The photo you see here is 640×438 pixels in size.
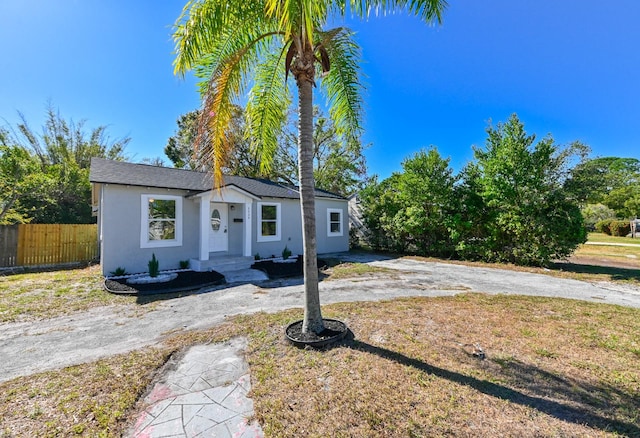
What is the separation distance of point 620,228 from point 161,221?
39854 mm

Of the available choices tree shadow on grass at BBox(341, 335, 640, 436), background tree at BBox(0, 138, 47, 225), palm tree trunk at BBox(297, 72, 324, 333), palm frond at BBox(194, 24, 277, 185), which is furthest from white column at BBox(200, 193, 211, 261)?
background tree at BBox(0, 138, 47, 225)

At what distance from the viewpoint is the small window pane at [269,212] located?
1174 cm

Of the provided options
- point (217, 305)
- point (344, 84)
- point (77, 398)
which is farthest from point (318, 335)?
point (344, 84)

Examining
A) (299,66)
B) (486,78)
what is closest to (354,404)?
(299,66)

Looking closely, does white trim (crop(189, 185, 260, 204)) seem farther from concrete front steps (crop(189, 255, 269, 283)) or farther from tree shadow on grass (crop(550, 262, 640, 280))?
tree shadow on grass (crop(550, 262, 640, 280))

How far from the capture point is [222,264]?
9.40 metres

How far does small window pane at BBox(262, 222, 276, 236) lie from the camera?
11672 millimetres

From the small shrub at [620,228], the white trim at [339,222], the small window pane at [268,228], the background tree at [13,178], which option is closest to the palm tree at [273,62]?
the small window pane at [268,228]

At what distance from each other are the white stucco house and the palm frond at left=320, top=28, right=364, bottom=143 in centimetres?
383

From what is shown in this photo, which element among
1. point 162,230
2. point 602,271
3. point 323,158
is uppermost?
point 323,158

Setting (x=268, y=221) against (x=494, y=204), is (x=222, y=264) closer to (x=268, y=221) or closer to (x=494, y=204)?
(x=268, y=221)

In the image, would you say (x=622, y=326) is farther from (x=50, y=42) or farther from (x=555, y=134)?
(x=50, y=42)

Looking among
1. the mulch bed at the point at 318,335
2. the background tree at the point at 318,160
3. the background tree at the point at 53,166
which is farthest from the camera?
the background tree at the point at 318,160

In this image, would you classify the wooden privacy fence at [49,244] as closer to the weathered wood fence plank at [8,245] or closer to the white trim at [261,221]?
the weathered wood fence plank at [8,245]
